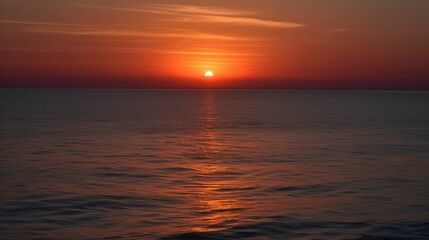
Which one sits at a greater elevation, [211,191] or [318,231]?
[211,191]

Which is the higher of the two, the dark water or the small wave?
the dark water

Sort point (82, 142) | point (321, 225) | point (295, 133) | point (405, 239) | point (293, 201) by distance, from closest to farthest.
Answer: point (405, 239) → point (321, 225) → point (293, 201) → point (82, 142) → point (295, 133)

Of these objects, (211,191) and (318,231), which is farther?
(211,191)

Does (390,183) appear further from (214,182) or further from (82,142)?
(82,142)

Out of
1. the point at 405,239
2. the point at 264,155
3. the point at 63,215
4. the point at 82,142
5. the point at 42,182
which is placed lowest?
the point at 405,239

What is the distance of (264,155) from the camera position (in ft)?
137

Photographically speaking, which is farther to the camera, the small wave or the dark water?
the dark water

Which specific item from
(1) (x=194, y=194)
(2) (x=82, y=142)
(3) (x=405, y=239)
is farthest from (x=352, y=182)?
(2) (x=82, y=142)

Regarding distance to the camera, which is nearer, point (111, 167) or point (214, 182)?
point (214, 182)

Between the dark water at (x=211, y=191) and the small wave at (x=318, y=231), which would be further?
the dark water at (x=211, y=191)

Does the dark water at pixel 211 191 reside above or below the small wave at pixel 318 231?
above

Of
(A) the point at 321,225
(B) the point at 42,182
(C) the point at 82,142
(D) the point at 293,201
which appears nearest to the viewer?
(A) the point at 321,225

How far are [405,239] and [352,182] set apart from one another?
11291mm

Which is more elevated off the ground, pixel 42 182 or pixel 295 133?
pixel 295 133
